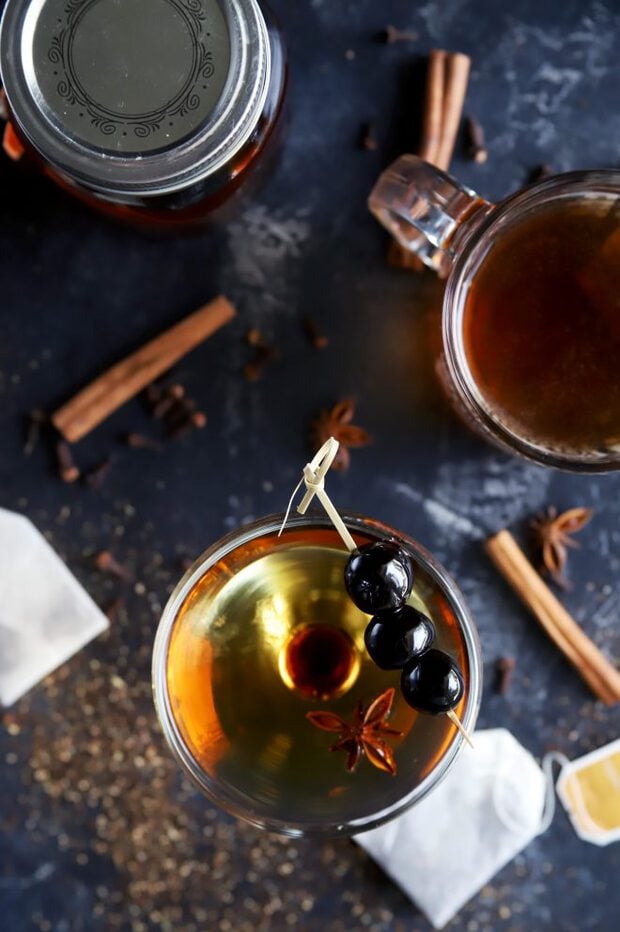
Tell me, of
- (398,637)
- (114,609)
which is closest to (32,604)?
(114,609)

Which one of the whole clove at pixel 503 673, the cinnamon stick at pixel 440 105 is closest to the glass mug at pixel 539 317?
the cinnamon stick at pixel 440 105

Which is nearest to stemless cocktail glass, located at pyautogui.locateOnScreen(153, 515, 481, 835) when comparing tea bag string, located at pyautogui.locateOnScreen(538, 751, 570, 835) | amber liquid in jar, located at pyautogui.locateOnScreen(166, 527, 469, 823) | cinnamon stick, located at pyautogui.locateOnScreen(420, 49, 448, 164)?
amber liquid in jar, located at pyautogui.locateOnScreen(166, 527, 469, 823)

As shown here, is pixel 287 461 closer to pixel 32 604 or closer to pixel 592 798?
pixel 32 604

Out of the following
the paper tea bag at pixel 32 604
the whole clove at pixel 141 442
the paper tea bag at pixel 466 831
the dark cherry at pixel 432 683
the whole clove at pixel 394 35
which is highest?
the whole clove at pixel 394 35

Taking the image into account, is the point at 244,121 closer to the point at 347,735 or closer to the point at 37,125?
the point at 37,125

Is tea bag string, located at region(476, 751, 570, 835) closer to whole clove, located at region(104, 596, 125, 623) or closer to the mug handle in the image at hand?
whole clove, located at region(104, 596, 125, 623)

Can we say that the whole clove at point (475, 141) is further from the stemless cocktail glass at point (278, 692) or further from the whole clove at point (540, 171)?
the stemless cocktail glass at point (278, 692)

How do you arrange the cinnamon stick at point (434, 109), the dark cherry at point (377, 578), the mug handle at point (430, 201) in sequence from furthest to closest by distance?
the cinnamon stick at point (434, 109), the mug handle at point (430, 201), the dark cherry at point (377, 578)
